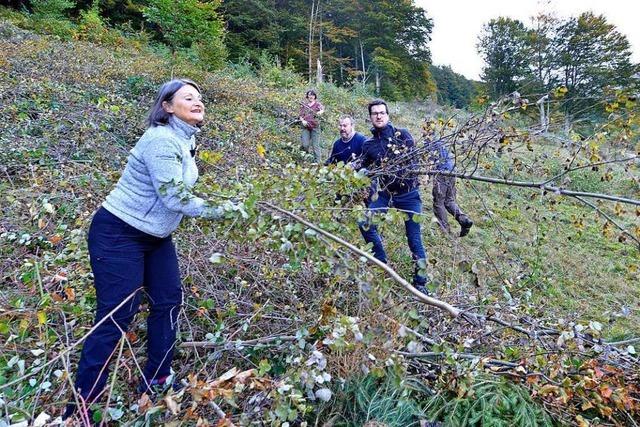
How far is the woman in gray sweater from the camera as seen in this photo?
1.87 m

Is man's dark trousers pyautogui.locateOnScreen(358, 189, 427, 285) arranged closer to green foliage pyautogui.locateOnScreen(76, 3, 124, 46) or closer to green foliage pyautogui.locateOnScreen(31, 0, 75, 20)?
green foliage pyautogui.locateOnScreen(76, 3, 124, 46)

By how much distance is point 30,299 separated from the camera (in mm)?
2791

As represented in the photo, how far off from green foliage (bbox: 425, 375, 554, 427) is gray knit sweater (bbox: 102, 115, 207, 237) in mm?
1533

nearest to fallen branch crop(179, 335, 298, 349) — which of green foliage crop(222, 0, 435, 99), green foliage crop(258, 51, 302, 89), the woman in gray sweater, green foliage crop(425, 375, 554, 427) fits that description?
the woman in gray sweater

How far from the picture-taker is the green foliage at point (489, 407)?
1949 mm

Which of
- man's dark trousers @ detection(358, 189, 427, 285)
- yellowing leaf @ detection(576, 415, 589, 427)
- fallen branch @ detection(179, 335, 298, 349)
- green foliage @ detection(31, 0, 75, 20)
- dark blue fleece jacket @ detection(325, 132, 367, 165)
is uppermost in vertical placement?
green foliage @ detection(31, 0, 75, 20)

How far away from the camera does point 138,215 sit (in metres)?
1.96

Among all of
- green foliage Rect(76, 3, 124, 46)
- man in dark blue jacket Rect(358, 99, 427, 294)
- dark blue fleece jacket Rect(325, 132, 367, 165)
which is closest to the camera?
man in dark blue jacket Rect(358, 99, 427, 294)

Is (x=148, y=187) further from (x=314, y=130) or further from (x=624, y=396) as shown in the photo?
(x=314, y=130)

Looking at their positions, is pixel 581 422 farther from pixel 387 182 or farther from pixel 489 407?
pixel 387 182

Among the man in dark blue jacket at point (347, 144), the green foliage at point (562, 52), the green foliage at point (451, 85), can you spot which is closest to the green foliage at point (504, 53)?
the green foliage at point (562, 52)

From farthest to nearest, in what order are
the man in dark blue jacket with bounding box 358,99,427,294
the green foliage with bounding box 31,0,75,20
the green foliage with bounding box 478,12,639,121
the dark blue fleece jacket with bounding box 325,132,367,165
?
the green foliage with bounding box 478,12,639,121 < the green foliage with bounding box 31,0,75,20 < the dark blue fleece jacket with bounding box 325,132,367,165 < the man in dark blue jacket with bounding box 358,99,427,294

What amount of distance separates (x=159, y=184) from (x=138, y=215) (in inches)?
8.7

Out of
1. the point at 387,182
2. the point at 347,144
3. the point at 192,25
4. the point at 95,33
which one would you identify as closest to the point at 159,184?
the point at 387,182
